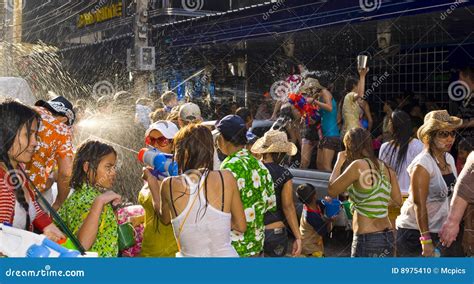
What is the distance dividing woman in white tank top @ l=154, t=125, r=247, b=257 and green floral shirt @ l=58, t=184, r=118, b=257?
34 cm

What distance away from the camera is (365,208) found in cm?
550

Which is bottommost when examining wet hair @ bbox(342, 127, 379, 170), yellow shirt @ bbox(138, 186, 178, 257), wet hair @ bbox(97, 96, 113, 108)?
yellow shirt @ bbox(138, 186, 178, 257)

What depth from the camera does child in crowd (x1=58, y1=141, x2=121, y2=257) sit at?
4289 millimetres

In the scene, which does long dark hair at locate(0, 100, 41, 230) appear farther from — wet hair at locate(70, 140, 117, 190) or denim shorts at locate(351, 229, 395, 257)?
denim shorts at locate(351, 229, 395, 257)

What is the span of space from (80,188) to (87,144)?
28 centimetres

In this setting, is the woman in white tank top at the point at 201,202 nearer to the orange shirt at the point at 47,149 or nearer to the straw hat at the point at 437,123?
the orange shirt at the point at 47,149

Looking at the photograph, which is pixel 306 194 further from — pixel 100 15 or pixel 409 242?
pixel 100 15

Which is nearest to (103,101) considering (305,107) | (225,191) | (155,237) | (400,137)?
(305,107)

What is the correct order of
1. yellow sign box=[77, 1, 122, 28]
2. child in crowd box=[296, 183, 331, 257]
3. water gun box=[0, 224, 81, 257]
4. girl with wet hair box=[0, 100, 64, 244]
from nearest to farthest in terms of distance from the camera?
water gun box=[0, 224, 81, 257] < girl with wet hair box=[0, 100, 64, 244] < child in crowd box=[296, 183, 331, 257] < yellow sign box=[77, 1, 122, 28]

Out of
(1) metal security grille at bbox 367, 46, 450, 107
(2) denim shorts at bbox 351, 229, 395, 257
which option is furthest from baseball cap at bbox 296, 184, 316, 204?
(1) metal security grille at bbox 367, 46, 450, 107

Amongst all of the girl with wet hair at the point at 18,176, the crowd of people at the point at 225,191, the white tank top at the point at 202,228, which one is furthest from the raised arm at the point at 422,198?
the girl with wet hair at the point at 18,176

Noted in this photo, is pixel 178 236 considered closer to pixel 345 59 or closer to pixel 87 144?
pixel 87 144

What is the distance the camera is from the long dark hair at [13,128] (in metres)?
3.96

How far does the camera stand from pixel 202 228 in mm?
4324
